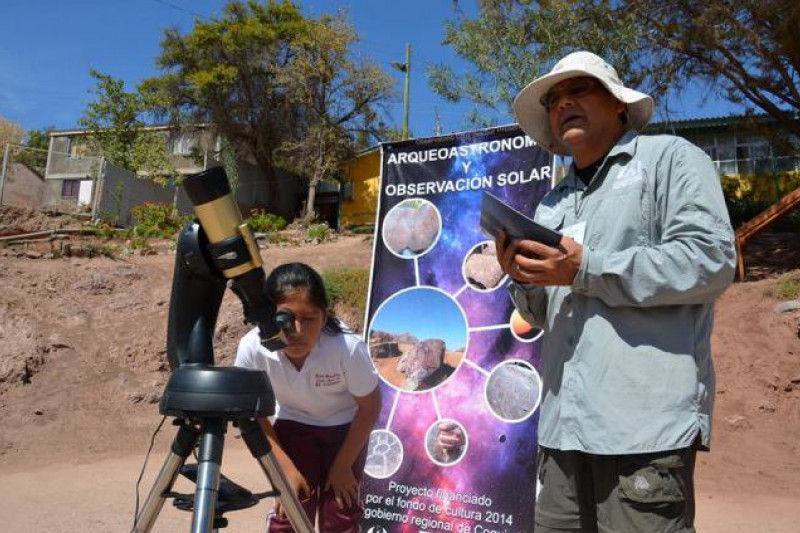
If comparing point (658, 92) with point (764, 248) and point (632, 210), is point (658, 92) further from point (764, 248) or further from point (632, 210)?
point (632, 210)

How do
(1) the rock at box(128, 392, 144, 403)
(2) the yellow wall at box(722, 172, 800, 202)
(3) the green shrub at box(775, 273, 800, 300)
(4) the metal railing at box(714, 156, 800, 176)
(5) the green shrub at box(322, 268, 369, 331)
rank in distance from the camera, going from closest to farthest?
1. (1) the rock at box(128, 392, 144, 403)
2. (3) the green shrub at box(775, 273, 800, 300)
3. (5) the green shrub at box(322, 268, 369, 331)
4. (2) the yellow wall at box(722, 172, 800, 202)
5. (4) the metal railing at box(714, 156, 800, 176)

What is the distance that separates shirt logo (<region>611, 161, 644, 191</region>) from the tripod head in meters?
1.03

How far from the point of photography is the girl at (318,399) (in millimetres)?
2555

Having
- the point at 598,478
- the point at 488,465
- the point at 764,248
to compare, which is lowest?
the point at 488,465

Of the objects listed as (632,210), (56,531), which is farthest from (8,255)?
(632,210)

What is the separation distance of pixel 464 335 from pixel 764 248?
10.9 m

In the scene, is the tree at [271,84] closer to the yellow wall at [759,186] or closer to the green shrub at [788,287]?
the yellow wall at [759,186]

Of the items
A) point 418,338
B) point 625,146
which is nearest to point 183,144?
point 418,338

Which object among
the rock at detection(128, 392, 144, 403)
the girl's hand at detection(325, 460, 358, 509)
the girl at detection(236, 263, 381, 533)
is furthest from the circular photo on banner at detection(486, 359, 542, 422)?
the rock at detection(128, 392, 144, 403)

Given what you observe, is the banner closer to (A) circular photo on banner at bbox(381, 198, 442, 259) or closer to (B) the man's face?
(A) circular photo on banner at bbox(381, 198, 442, 259)

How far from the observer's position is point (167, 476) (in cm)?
171

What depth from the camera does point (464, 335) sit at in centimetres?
387

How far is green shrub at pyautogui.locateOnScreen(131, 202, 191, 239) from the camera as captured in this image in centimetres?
1769

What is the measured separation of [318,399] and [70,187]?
2812cm
